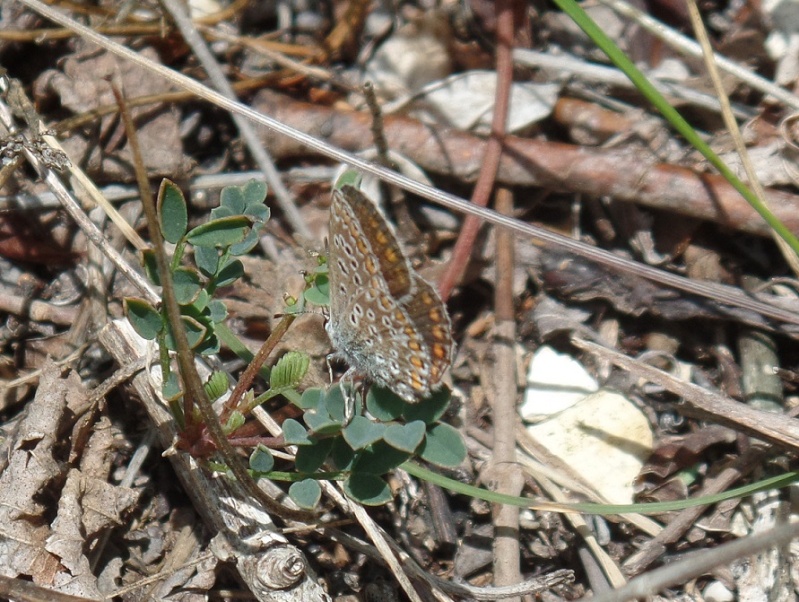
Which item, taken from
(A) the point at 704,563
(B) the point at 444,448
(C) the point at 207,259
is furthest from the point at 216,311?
(A) the point at 704,563

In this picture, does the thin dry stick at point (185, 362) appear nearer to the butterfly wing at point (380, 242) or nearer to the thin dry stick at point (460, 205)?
the butterfly wing at point (380, 242)

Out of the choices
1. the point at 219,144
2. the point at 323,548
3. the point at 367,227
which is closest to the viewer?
the point at 367,227

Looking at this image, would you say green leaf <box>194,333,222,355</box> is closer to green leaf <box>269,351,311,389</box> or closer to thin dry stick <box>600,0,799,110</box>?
green leaf <box>269,351,311,389</box>

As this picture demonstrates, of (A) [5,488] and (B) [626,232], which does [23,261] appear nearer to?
(A) [5,488]

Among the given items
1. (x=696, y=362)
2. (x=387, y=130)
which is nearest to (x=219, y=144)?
(x=387, y=130)

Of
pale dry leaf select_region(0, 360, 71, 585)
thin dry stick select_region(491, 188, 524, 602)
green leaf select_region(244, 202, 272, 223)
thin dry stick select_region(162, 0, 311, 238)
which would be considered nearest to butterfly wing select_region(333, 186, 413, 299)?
green leaf select_region(244, 202, 272, 223)

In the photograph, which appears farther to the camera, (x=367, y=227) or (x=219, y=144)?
(x=219, y=144)

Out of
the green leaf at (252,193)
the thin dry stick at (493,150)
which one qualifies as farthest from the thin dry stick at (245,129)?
the green leaf at (252,193)
